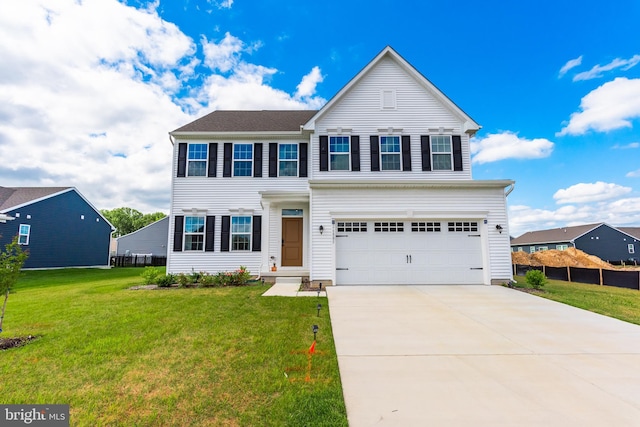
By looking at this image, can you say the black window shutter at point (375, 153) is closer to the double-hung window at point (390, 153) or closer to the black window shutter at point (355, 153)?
the double-hung window at point (390, 153)

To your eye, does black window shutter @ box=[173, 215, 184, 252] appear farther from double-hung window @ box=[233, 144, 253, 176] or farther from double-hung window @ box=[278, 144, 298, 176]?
double-hung window @ box=[278, 144, 298, 176]

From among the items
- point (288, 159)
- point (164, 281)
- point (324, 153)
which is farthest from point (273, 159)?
point (164, 281)

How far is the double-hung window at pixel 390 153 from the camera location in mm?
11953

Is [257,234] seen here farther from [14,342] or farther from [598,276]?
[598,276]

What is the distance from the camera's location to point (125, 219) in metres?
60.3

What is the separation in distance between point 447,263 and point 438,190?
103 inches

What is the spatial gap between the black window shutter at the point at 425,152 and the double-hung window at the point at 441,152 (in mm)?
195

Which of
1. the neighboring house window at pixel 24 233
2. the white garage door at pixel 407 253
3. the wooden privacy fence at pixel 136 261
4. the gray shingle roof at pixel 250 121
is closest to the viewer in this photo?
the white garage door at pixel 407 253

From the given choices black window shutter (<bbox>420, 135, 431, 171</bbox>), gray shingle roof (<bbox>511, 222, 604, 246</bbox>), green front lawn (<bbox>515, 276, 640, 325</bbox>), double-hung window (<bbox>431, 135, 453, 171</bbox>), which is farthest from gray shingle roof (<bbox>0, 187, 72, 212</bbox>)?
gray shingle roof (<bbox>511, 222, 604, 246</bbox>)

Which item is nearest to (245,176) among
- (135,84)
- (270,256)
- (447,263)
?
(270,256)

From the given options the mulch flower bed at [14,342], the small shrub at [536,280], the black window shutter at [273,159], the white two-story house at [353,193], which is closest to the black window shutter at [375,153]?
the white two-story house at [353,193]

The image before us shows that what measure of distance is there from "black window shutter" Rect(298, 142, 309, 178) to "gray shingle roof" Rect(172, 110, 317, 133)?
802 mm

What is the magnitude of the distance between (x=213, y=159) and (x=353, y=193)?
21.9 ft

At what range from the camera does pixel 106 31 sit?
8898 mm
